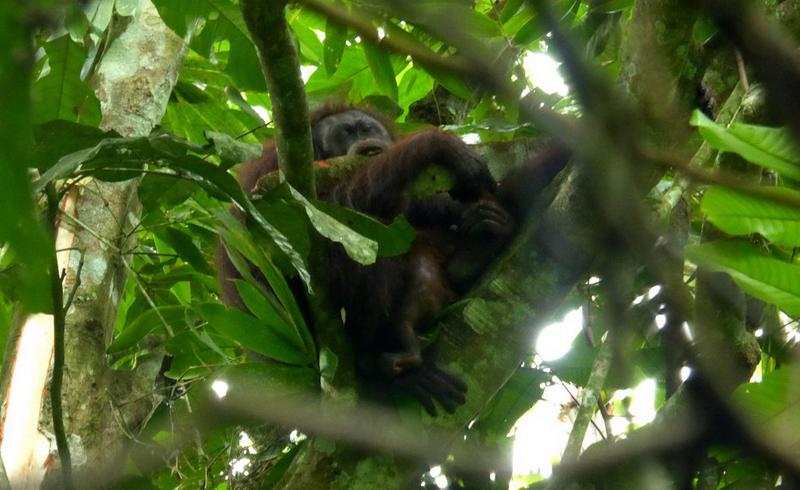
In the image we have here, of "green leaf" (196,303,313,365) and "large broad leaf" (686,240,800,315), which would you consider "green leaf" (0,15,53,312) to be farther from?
"green leaf" (196,303,313,365)

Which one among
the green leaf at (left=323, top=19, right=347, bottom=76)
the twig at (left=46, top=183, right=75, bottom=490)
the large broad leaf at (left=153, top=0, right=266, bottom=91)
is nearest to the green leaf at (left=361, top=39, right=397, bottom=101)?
the green leaf at (left=323, top=19, right=347, bottom=76)

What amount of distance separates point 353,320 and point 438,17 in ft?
8.98

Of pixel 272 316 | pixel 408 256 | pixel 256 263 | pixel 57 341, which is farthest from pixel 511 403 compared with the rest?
pixel 57 341

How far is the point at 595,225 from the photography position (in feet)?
8.30

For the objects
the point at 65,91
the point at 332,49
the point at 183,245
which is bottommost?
the point at 183,245

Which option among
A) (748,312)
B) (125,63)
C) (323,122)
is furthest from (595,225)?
(323,122)

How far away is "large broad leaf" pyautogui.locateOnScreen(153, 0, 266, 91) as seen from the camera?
3.22 metres

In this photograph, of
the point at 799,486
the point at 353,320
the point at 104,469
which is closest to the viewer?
the point at 799,486

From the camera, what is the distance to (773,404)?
6.98ft

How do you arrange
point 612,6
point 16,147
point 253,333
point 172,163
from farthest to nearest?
1. point 612,6
2. point 253,333
3. point 172,163
4. point 16,147

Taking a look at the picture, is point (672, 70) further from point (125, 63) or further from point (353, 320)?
point (125, 63)

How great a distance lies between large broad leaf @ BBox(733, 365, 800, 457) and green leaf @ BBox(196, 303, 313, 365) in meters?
1.34

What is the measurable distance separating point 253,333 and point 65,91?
3.36ft

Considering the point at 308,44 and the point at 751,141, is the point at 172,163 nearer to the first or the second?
the point at 751,141
